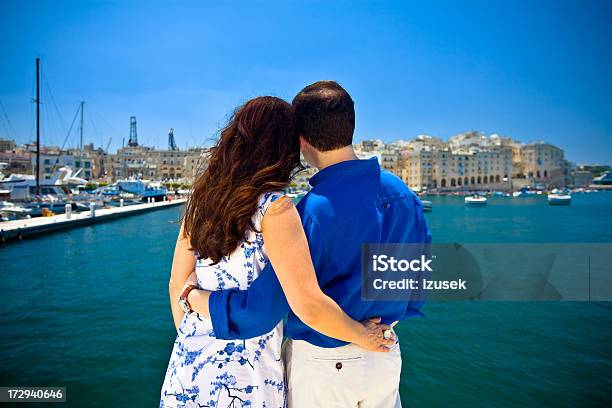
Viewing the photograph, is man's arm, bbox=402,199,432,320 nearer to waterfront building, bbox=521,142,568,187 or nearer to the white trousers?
the white trousers

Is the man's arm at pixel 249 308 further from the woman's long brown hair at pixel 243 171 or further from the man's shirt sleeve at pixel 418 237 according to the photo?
the man's shirt sleeve at pixel 418 237

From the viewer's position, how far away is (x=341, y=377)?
1.26 m

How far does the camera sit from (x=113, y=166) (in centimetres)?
10138

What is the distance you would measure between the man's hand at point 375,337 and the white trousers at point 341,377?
0.05m

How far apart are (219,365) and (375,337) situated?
0.50 meters

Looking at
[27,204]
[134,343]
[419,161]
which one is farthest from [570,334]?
[419,161]

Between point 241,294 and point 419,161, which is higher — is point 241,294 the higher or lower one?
the lower one

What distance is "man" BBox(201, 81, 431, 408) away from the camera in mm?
1129

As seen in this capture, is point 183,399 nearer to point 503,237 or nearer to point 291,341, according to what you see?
point 291,341

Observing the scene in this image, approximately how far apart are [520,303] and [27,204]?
95.8 feet

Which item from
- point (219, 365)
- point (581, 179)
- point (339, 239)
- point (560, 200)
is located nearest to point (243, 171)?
point (339, 239)

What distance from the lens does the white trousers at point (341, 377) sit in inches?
49.8

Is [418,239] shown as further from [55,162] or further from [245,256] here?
[55,162]

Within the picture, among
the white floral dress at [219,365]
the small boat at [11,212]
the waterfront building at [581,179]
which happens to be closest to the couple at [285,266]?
the white floral dress at [219,365]
